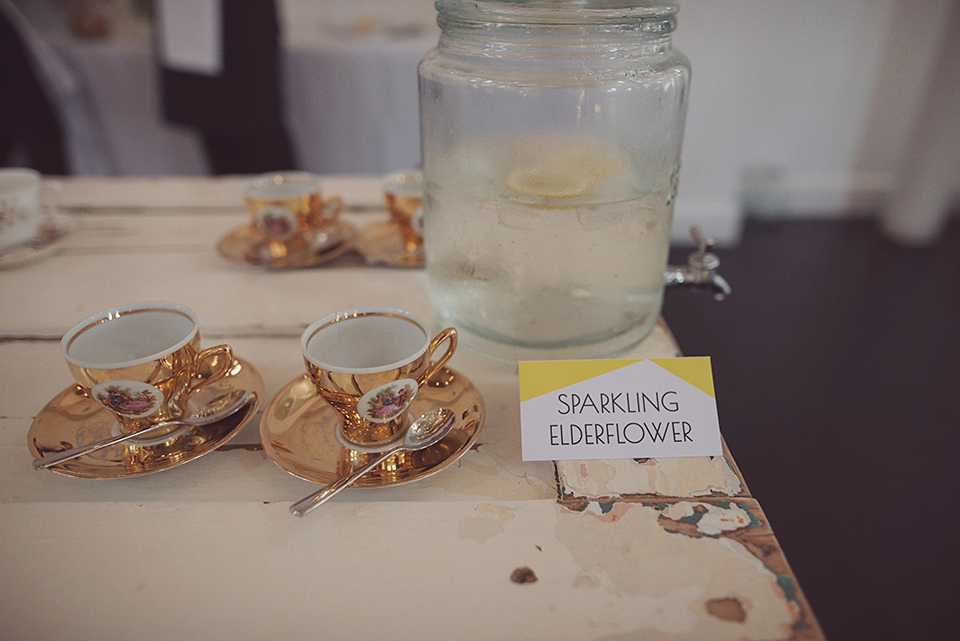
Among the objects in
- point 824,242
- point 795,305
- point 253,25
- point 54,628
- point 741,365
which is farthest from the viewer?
point 824,242

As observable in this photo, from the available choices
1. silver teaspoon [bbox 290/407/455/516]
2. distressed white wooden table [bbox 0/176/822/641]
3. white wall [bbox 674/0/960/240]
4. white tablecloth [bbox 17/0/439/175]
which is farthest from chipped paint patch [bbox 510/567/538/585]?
white wall [bbox 674/0/960/240]

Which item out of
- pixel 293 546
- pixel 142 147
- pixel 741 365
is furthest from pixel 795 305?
pixel 142 147

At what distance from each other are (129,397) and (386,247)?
41cm

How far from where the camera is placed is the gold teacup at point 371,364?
1.38 feet

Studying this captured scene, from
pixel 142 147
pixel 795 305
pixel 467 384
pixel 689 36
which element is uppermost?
pixel 689 36

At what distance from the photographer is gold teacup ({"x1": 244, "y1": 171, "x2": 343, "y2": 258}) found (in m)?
0.76

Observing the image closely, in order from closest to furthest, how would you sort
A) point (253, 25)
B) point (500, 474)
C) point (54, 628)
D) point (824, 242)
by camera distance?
point (54, 628), point (500, 474), point (253, 25), point (824, 242)

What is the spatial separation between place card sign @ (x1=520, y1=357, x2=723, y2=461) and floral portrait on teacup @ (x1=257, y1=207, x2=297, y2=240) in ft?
1.40

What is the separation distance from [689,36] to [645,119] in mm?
1638

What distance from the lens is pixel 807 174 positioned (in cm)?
220

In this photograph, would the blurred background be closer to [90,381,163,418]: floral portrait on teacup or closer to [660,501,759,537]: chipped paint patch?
[660,501,759,537]: chipped paint patch

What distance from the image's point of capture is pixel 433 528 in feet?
1.37

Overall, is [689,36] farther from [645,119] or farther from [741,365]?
[645,119]

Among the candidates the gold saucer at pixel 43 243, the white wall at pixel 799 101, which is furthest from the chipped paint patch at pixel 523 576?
the white wall at pixel 799 101
